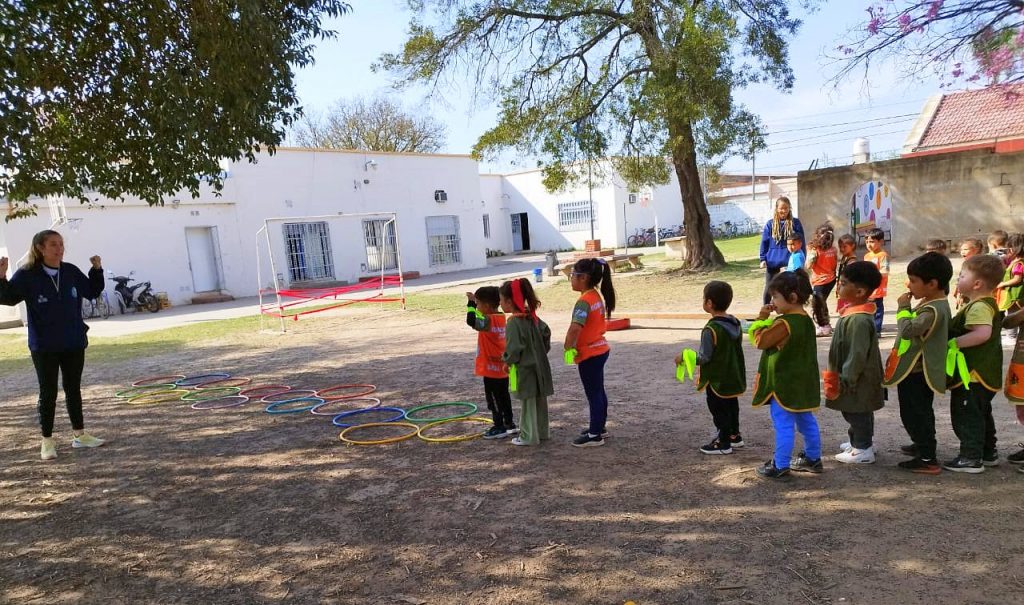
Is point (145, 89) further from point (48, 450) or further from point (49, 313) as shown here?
point (48, 450)

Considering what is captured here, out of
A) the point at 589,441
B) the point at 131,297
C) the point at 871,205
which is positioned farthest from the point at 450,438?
the point at 131,297

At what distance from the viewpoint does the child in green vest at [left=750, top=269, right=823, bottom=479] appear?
380 centimetres

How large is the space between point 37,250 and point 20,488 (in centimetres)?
183

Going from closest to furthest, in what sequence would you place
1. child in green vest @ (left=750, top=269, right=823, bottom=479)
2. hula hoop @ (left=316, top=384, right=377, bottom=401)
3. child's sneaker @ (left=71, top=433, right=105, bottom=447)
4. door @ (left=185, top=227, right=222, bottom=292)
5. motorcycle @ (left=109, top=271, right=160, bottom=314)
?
child in green vest @ (left=750, top=269, right=823, bottom=479) < child's sneaker @ (left=71, top=433, right=105, bottom=447) < hula hoop @ (left=316, top=384, right=377, bottom=401) < motorcycle @ (left=109, top=271, right=160, bottom=314) < door @ (left=185, top=227, right=222, bottom=292)

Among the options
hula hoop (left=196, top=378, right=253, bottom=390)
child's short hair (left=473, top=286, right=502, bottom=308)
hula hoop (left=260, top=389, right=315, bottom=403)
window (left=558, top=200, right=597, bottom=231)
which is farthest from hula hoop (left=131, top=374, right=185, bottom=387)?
window (left=558, top=200, right=597, bottom=231)

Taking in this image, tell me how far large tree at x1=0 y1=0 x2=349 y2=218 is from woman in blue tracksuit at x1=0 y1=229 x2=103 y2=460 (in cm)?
66

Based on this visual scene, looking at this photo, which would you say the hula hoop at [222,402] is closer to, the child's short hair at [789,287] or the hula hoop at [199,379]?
the hula hoop at [199,379]

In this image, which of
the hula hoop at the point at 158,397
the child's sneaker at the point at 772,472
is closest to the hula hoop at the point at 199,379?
the hula hoop at the point at 158,397

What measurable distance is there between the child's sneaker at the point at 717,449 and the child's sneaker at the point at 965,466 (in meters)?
1.25

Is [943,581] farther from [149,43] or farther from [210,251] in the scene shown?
[210,251]

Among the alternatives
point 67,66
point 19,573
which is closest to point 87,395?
point 67,66

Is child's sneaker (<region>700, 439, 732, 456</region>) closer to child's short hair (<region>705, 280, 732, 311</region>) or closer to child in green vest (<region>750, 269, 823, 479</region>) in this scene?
child in green vest (<region>750, 269, 823, 479</region>)

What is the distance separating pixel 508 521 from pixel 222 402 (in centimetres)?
486

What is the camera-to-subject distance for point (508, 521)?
367cm
